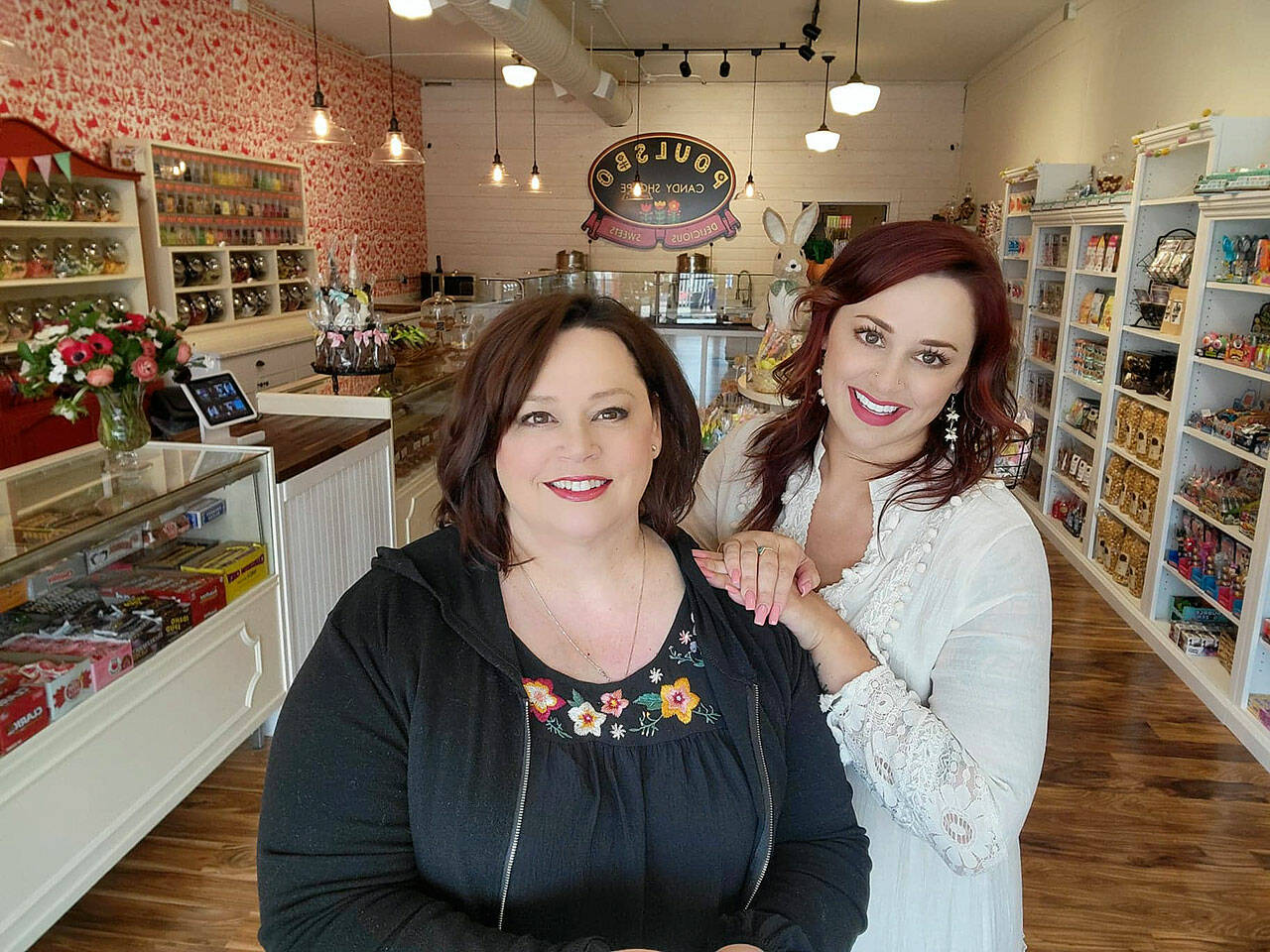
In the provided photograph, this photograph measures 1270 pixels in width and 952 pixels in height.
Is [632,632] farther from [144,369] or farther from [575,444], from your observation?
[144,369]

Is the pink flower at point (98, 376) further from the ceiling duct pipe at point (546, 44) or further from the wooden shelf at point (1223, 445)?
the wooden shelf at point (1223, 445)

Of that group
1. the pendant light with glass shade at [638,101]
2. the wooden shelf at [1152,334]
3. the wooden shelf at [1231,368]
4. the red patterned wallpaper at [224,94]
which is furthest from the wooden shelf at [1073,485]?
the pendant light with glass shade at [638,101]

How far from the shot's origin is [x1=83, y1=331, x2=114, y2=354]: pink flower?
267 cm

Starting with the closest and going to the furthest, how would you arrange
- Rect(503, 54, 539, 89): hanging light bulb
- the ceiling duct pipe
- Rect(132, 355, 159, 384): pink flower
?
Rect(132, 355, 159, 384): pink flower
the ceiling duct pipe
Rect(503, 54, 539, 89): hanging light bulb

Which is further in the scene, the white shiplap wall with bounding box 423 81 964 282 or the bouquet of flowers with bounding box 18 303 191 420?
the white shiplap wall with bounding box 423 81 964 282

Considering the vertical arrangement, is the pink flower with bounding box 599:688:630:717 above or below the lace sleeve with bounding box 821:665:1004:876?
above

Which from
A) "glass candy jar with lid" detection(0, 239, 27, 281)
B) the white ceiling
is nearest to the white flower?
"glass candy jar with lid" detection(0, 239, 27, 281)

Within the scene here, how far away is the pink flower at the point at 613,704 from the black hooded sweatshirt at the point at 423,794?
0.34 ft

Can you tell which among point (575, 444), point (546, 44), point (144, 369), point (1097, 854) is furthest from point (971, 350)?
point (546, 44)

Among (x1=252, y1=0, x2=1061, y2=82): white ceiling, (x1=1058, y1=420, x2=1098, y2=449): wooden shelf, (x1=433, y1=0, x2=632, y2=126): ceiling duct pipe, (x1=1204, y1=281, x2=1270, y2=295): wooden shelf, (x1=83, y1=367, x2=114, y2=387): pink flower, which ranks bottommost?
(x1=1058, y1=420, x2=1098, y2=449): wooden shelf

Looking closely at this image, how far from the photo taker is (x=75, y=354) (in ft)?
8.60

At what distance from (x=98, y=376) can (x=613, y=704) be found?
7.31ft

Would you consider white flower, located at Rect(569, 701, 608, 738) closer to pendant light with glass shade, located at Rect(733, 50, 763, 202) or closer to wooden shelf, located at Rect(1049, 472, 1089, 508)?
wooden shelf, located at Rect(1049, 472, 1089, 508)

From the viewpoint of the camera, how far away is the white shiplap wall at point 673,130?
392 inches
